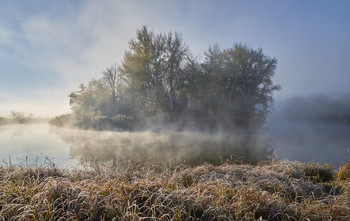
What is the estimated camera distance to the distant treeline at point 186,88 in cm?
2050

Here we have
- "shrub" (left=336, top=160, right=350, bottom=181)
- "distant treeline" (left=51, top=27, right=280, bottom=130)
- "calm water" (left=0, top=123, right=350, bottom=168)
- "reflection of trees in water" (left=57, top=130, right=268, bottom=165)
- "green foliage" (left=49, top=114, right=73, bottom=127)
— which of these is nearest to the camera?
"shrub" (left=336, top=160, right=350, bottom=181)

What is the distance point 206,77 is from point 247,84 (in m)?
8.20

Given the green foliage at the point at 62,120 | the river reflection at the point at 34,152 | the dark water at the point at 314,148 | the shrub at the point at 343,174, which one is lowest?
the dark water at the point at 314,148

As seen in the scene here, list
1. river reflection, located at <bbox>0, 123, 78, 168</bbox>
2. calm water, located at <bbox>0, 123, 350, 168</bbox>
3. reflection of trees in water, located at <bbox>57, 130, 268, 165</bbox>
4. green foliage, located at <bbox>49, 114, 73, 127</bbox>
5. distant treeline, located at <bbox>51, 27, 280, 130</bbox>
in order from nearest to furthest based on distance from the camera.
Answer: river reflection, located at <bbox>0, 123, 78, 168</bbox> < calm water, located at <bbox>0, 123, 350, 168</bbox> < reflection of trees in water, located at <bbox>57, 130, 268, 165</bbox> < distant treeline, located at <bbox>51, 27, 280, 130</bbox> < green foliage, located at <bbox>49, 114, 73, 127</bbox>

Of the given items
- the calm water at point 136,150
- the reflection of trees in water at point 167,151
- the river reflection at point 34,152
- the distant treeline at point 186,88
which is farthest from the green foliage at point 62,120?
the reflection of trees in water at point 167,151

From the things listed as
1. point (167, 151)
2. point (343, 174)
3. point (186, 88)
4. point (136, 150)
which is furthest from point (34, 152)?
point (186, 88)

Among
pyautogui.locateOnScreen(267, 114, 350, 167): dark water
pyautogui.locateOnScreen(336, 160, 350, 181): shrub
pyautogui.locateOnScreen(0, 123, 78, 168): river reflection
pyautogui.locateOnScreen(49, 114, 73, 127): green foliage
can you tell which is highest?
pyautogui.locateOnScreen(49, 114, 73, 127): green foliage

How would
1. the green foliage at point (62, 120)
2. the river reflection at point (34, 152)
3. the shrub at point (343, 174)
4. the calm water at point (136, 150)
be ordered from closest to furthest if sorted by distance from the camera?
the shrub at point (343, 174)
the river reflection at point (34, 152)
the calm water at point (136, 150)
the green foliage at point (62, 120)

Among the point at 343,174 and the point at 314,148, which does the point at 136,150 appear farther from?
the point at 314,148

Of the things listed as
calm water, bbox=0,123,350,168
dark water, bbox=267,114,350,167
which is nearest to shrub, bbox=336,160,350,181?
dark water, bbox=267,114,350,167

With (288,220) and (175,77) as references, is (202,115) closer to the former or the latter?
(175,77)

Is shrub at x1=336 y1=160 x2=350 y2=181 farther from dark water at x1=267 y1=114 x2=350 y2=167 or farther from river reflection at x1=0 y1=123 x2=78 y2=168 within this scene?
river reflection at x1=0 y1=123 x2=78 y2=168

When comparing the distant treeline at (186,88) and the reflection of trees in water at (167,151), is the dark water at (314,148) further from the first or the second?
the distant treeline at (186,88)

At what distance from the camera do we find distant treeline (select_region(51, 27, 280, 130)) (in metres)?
20.5
